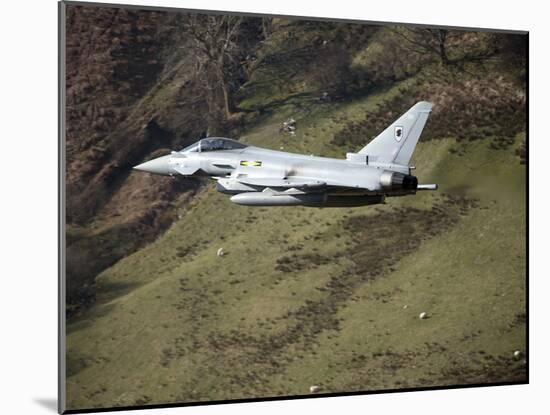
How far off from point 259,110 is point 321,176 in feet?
7.37

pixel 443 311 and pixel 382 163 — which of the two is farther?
pixel 443 311

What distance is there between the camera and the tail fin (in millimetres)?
16438

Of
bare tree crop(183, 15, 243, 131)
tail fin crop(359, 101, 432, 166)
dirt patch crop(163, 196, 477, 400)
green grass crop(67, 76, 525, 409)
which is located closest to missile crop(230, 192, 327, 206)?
tail fin crop(359, 101, 432, 166)

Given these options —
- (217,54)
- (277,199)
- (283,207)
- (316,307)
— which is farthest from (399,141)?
(316,307)

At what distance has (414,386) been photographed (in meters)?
18.5

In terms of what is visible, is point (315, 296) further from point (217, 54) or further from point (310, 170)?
point (217, 54)

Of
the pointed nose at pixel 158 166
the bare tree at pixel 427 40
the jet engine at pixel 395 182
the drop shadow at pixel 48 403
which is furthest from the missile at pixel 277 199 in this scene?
the drop shadow at pixel 48 403

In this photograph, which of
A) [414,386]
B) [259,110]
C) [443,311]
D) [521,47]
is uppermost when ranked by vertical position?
[521,47]

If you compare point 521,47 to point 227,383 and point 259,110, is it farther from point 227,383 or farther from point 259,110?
point 227,383

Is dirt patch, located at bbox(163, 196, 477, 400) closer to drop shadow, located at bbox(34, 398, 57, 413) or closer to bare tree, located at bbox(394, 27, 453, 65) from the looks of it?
drop shadow, located at bbox(34, 398, 57, 413)

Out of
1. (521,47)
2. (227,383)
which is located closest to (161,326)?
(227,383)

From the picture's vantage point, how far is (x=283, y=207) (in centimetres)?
1828

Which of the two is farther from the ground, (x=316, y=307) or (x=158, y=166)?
(x=158, y=166)

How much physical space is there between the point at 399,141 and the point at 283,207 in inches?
104
